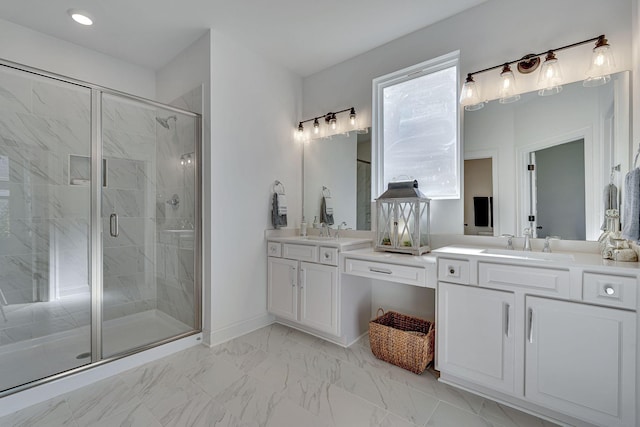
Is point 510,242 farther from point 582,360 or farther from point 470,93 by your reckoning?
point 470,93

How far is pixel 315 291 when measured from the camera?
2.63m

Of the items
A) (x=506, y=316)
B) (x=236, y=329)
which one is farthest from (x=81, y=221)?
(x=506, y=316)

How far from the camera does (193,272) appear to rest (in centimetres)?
269

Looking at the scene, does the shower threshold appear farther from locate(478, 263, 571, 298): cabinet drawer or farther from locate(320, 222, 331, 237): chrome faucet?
locate(478, 263, 571, 298): cabinet drawer

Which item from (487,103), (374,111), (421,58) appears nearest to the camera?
(487,103)

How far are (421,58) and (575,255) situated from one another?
191 centimetres

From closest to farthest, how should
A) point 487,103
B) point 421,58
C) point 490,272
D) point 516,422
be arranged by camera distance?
point 516,422 → point 490,272 → point 487,103 → point 421,58

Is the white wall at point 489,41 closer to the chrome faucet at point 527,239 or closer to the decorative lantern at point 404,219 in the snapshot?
the decorative lantern at point 404,219

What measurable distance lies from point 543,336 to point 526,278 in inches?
12.4

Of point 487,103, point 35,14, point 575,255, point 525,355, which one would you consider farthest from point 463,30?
point 35,14

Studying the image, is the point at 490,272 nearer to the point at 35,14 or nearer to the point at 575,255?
the point at 575,255

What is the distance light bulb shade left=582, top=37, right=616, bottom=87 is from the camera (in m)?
1.76

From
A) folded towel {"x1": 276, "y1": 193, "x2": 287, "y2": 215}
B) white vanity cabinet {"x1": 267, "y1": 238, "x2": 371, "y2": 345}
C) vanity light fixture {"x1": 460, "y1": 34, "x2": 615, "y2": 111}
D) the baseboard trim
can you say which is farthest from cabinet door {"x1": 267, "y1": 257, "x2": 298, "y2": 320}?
vanity light fixture {"x1": 460, "y1": 34, "x2": 615, "y2": 111}

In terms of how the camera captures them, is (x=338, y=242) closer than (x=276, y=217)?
Yes
